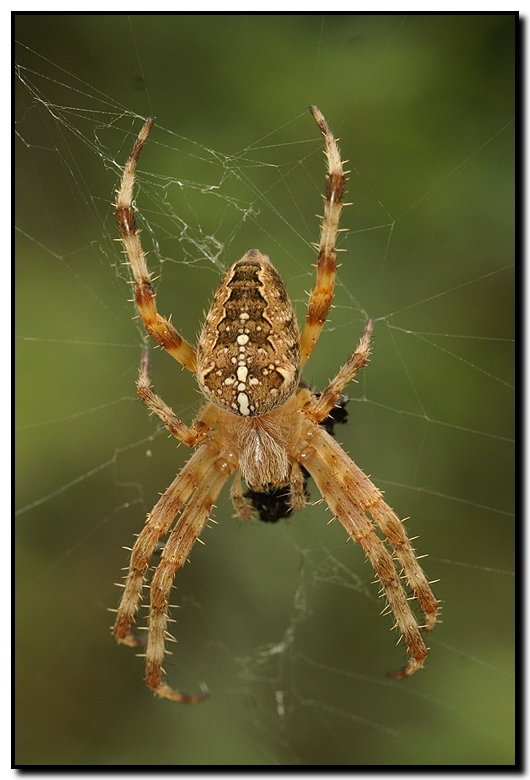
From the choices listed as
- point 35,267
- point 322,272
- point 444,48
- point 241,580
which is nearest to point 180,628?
point 241,580

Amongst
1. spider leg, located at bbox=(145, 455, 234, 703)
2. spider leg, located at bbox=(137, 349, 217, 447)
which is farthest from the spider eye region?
spider leg, located at bbox=(145, 455, 234, 703)

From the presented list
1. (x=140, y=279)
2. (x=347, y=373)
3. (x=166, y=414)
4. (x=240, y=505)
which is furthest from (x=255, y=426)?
(x=140, y=279)

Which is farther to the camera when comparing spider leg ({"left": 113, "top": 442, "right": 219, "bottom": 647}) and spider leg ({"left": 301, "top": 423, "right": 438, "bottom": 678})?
spider leg ({"left": 113, "top": 442, "right": 219, "bottom": 647})

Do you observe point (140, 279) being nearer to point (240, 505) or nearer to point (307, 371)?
point (240, 505)

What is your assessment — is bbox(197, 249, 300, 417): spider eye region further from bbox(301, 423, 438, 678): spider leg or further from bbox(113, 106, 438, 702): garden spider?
bbox(301, 423, 438, 678): spider leg

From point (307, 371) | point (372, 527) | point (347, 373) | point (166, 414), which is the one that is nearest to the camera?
point (347, 373)

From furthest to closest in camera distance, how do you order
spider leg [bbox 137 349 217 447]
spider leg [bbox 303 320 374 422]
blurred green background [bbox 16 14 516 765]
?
blurred green background [bbox 16 14 516 765], spider leg [bbox 137 349 217 447], spider leg [bbox 303 320 374 422]
